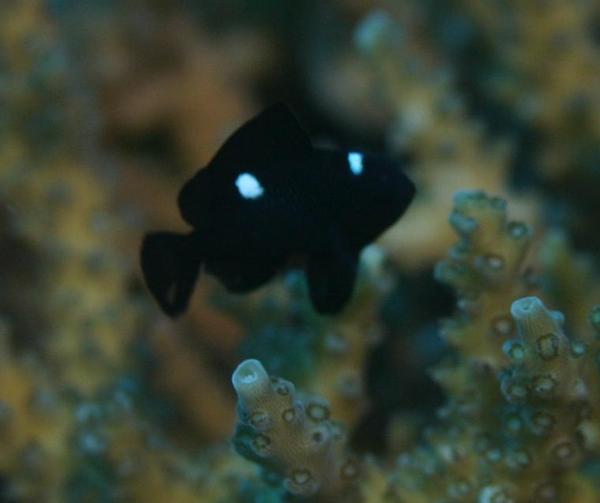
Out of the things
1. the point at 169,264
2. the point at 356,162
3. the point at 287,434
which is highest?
the point at 356,162

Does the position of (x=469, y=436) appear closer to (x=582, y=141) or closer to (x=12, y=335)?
(x=582, y=141)

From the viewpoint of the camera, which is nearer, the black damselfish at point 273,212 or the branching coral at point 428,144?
the black damselfish at point 273,212

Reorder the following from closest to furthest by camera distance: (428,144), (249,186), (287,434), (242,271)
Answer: (287,434) < (249,186) < (242,271) < (428,144)

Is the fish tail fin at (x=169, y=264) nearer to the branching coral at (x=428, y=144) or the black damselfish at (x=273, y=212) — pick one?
the black damselfish at (x=273, y=212)

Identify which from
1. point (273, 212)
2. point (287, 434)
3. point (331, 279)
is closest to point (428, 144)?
point (331, 279)

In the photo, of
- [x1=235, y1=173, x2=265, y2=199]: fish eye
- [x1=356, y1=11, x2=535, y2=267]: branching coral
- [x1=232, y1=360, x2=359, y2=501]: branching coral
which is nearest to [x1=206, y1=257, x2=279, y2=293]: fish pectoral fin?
[x1=235, y1=173, x2=265, y2=199]: fish eye

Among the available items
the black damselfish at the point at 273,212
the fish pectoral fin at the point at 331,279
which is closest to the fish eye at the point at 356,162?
the black damselfish at the point at 273,212

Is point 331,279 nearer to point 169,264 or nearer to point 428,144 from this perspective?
point 169,264
